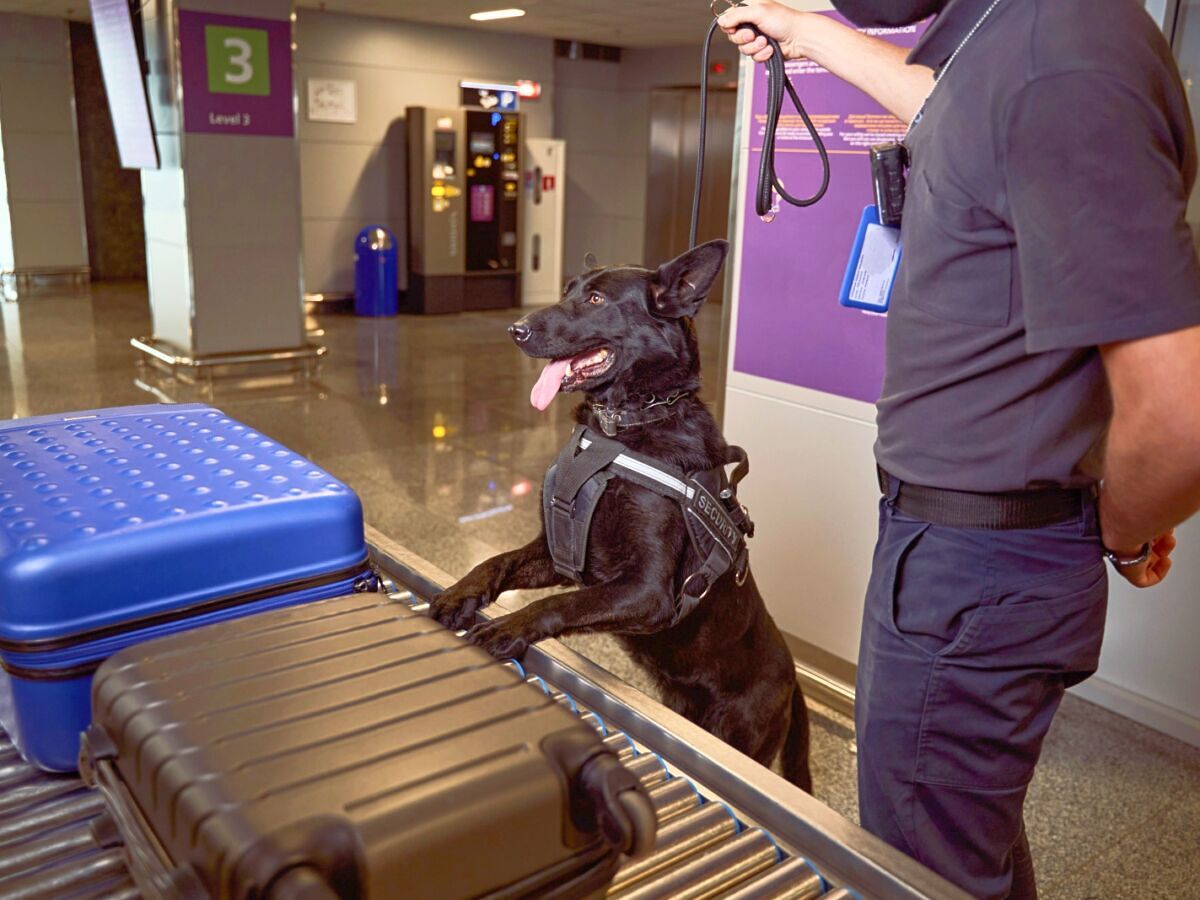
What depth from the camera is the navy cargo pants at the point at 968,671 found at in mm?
1299

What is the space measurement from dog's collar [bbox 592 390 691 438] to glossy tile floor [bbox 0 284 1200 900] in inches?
60.0

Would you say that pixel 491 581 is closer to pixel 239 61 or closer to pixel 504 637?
pixel 504 637

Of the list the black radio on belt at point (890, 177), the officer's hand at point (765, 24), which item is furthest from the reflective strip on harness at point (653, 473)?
the officer's hand at point (765, 24)

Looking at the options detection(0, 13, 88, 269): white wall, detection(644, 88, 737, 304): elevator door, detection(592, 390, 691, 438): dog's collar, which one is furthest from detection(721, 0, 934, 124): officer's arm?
detection(0, 13, 88, 269): white wall

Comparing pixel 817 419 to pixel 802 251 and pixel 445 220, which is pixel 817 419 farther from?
pixel 445 220

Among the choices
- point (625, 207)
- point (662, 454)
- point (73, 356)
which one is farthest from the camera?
point (625, 207)

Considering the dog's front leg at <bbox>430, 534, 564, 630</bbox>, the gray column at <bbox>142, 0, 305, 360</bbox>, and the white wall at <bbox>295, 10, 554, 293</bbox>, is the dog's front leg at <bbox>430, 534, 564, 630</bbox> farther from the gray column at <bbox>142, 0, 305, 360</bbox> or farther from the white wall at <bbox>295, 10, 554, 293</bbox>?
the white wall at <bbox>295, 10, 554, 293</bbox>

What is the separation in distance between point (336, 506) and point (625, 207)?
14107mm

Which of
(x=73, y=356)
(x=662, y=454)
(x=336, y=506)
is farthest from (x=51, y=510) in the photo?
(x=73, y=356)

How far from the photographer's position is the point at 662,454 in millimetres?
1720

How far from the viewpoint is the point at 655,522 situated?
1637mm

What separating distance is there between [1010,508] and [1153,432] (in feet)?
0.72

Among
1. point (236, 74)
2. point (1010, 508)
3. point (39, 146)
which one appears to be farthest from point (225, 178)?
point (1010, 508)

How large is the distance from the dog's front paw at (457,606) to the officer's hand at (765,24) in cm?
105
